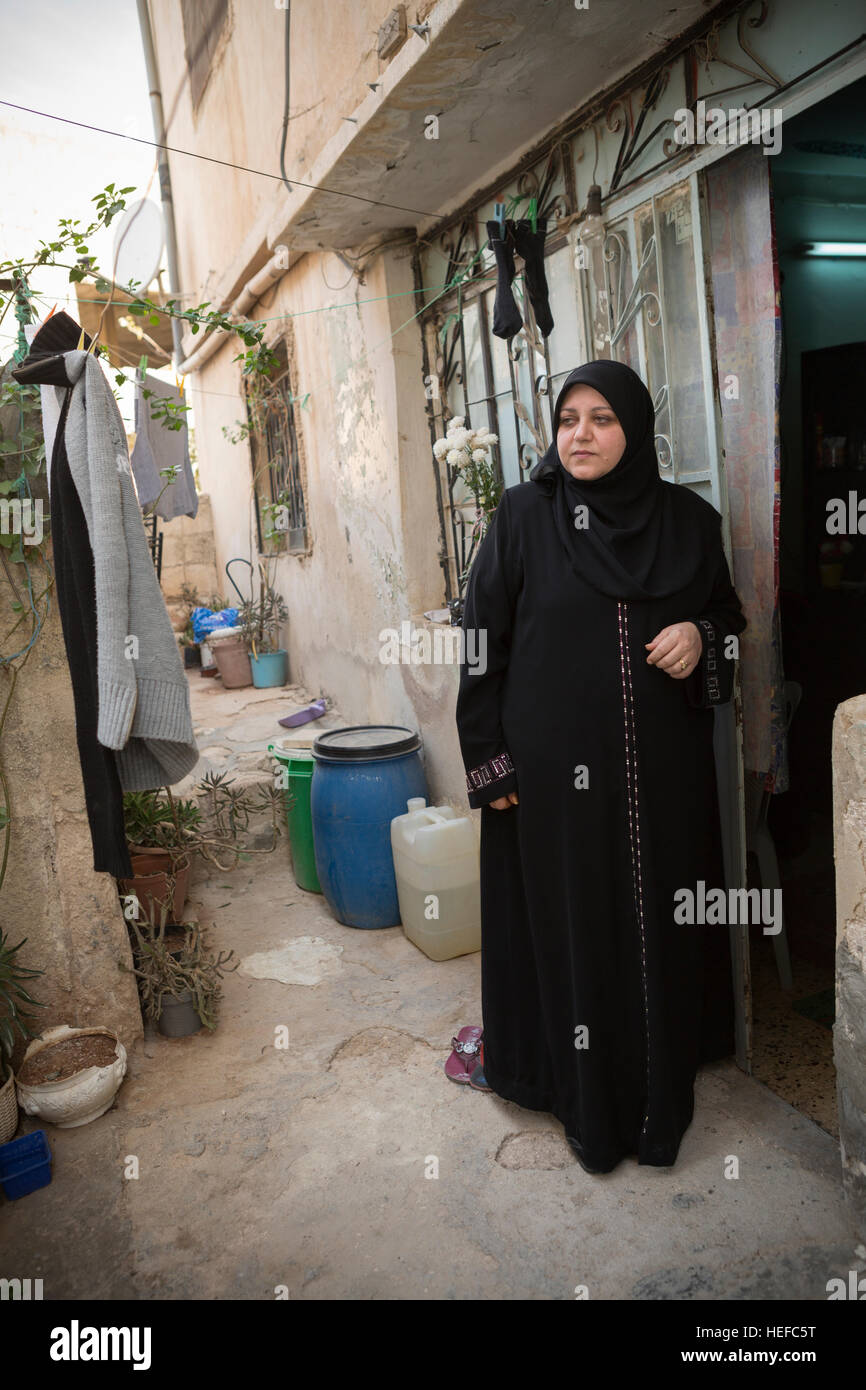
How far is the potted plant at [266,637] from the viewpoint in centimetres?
696

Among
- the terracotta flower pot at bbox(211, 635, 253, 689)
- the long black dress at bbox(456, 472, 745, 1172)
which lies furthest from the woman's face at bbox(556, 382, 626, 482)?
the terracotta flower pot at bbox(211, 635, 253, 689)

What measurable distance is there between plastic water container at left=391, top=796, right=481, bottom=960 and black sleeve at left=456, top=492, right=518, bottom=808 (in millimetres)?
1115

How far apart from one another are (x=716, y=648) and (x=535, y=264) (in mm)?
1795

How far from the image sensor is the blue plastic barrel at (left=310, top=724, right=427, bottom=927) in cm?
370

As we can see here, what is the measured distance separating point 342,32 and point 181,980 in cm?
392

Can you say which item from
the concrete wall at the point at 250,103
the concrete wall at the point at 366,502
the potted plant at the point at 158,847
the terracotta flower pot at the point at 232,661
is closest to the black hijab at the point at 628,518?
the concrete wall at the point at 366,502

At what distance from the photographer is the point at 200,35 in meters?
6.73

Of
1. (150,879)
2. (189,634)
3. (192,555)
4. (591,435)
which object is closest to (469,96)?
(591,435)

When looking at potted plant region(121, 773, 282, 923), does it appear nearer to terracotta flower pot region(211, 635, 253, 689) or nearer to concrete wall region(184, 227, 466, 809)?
concrete wall region(184, 227, 466, 809)

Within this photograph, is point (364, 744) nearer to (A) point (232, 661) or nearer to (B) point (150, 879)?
(B) point (150, 879)

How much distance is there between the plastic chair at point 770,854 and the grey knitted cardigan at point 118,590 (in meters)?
1.85
